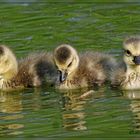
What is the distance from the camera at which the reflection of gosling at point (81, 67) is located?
8.48 meters

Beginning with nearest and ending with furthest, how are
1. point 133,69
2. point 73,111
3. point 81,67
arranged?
point 73,111 < point 133,69 < point 81,67

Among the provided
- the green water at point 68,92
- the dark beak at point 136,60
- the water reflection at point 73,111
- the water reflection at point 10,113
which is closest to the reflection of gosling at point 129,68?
the dark beak at point 136,60

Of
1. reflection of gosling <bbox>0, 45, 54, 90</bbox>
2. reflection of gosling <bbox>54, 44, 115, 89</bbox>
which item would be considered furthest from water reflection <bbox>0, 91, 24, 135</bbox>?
reflection of gosling <bbox>54, 44, 115, 89</bbox>

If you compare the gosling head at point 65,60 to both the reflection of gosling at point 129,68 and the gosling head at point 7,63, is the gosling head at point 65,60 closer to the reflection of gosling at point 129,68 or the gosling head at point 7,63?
the reflection of gosling at point 129,68

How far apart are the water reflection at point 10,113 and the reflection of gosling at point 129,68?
0.97m

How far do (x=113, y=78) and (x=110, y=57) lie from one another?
1.20ft

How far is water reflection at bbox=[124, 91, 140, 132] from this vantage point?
7174mm

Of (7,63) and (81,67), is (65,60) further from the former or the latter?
(7,63)

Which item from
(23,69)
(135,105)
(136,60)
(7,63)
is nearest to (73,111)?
(135,105)

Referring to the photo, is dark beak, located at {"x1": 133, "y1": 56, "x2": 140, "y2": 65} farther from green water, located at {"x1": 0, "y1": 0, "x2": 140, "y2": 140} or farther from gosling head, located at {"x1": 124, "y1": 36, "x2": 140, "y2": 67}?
green water, located at {"x1": 0, "y1": 0, "x2": 140, "y2": 140}

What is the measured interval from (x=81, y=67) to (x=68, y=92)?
30 cm

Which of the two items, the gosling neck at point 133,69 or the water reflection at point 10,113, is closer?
the water reflection at point 10,113

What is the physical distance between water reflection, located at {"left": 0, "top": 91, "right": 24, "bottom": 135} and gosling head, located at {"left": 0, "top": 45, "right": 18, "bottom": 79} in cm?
25

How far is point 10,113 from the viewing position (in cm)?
780
